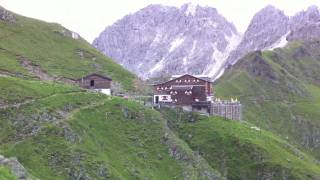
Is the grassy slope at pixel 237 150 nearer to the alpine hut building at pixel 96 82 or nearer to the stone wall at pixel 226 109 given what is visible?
the stone wall at pixel 226 109

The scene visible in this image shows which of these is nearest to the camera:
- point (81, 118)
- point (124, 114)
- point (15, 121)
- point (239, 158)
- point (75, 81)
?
point (15, 121)

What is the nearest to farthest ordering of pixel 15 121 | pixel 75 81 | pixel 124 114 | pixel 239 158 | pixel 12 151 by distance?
pixel 12 151 → pixel 15 121 → pixel 124 114 → pixel 239 158 → pixel 75 81

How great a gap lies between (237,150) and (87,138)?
1960 inches

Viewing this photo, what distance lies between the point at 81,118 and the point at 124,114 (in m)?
16.1

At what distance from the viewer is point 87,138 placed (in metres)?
119

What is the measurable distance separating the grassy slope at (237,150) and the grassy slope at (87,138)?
507 inches

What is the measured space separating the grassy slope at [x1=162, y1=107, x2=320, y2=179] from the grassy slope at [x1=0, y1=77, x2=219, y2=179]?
12.9 metres

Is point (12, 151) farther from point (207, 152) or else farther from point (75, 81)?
point (75, 81)

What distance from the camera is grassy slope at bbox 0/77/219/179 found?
10594 centimetres

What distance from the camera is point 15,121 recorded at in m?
116

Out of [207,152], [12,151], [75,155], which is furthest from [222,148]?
[12,151]

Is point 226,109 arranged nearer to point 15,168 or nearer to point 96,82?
point 96,82

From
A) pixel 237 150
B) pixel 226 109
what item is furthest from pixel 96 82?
pixel 237 150

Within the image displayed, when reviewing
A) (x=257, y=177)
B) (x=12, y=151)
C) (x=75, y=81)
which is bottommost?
(x=257, y=177)
